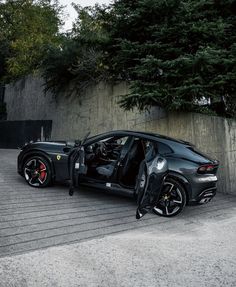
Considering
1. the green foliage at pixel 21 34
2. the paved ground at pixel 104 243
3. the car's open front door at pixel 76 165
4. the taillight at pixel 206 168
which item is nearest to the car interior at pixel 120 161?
the car's open front door at pixel 76 165

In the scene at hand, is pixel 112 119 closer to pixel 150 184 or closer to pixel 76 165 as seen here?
pixel 76 165

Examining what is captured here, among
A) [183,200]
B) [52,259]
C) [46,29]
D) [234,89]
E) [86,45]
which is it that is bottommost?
[52,259]

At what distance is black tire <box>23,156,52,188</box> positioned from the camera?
754cm

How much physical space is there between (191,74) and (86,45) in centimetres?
523

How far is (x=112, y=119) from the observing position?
1315 cm

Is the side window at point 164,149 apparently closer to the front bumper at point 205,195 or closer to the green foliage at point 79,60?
the front bumper at point 205,195

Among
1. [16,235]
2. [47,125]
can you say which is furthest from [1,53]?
[16,235]

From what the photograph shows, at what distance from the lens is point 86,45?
44.4 feet

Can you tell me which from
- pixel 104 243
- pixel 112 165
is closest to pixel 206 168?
pixel 112 165

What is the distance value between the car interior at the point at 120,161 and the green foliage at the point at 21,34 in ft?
50.7

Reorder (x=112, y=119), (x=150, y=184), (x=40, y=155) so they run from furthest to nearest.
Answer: (x=112, y=119) → (x=40, y=155) → (x=150, y=184)

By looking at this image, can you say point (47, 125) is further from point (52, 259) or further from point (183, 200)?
point (52, 259)

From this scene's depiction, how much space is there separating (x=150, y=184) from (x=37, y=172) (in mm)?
3003

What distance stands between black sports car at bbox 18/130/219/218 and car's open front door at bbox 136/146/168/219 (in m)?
0.04
